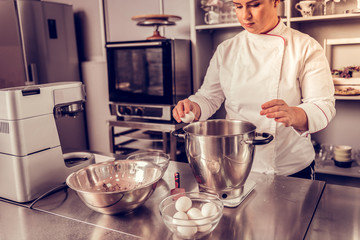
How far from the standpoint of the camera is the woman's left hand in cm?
104

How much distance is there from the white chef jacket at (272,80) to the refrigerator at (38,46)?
1.80 metres

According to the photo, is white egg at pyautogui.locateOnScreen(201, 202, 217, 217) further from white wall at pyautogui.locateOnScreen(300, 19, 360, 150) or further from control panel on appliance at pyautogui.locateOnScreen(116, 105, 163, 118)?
white wall at pyautogui.locateOnScreen(300, 19, 360, 150)

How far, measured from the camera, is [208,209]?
33.7 inches

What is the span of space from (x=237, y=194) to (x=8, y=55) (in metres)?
2.70

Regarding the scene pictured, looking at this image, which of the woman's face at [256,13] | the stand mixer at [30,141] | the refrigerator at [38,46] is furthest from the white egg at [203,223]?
the refrigerator at [38,46]

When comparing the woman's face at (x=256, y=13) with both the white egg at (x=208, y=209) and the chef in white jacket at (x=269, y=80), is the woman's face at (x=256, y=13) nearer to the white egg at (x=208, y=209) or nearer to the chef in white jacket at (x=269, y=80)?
the chef in white jacket at (x=269, y=80)

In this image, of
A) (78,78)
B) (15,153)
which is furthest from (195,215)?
(78,78)

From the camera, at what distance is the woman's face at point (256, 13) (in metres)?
1.32

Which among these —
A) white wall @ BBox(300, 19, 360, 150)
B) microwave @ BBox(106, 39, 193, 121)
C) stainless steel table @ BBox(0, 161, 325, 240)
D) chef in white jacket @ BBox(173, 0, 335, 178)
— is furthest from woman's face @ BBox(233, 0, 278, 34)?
white wall @ BBox(300, 19, 360, 150)

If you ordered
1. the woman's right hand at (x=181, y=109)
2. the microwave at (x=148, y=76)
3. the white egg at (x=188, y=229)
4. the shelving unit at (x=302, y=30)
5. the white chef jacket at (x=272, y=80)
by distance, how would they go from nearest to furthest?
the white egg at (x=188, y=229) → the woman's right hand at (x=181, y=109) → the white chef jacket at (x=272, y=80) → the shelving unit at (x=302, y=30) → the microwave at (x=148, y=76)

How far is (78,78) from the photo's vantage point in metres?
3.57

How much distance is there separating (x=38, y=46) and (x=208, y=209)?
285 centimetres

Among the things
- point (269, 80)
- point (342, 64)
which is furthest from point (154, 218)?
point (342, 64)

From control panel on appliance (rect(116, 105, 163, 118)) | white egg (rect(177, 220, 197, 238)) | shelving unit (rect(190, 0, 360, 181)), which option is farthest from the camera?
control panel on appliance (rect(116, 105, 163, 118))
